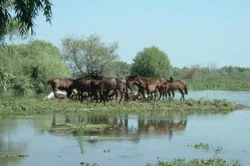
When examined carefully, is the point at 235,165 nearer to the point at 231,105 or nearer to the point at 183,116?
the point at 183,116

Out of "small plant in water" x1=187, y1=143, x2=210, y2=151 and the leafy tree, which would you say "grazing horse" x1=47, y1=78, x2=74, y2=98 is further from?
the leafy tree

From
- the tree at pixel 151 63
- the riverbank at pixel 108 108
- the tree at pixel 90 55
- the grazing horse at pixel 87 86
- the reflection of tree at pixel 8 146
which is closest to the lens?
the reflection of tree at pixel 8 146

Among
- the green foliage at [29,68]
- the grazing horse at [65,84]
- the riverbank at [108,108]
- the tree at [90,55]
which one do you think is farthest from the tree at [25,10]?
the tree at [90,55]

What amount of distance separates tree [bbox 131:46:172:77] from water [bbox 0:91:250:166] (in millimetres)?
61444

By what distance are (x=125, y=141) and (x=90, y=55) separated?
5330 cm

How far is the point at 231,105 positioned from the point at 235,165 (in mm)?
22793

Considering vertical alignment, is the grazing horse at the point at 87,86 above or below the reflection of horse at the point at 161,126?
above

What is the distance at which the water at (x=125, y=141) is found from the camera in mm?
14680

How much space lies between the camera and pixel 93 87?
112 feet

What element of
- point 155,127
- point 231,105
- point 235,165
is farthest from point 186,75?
point 235,165

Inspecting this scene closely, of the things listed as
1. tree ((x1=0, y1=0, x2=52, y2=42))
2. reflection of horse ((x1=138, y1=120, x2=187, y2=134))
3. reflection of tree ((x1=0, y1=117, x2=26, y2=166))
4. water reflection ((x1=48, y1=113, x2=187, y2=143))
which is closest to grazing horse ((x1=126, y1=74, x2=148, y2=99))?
water reflection ((x1=48, y1=113, x2=187, y2=143))

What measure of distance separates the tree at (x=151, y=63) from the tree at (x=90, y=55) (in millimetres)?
17234

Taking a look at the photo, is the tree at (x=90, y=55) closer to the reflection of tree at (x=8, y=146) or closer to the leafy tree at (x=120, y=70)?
the leafy tree at (x=120, y=70)

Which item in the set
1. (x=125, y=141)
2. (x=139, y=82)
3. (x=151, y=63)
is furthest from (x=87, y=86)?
(x=151, y=63)
